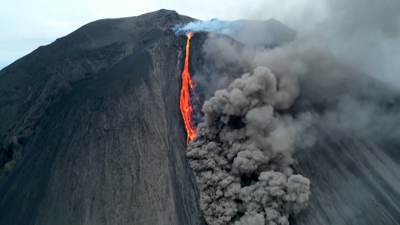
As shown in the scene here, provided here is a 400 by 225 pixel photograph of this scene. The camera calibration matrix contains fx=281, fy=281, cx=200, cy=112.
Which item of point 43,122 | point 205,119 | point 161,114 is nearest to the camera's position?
point 205,119

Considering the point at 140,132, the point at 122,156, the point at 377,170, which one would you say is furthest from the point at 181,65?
the point at 377,170

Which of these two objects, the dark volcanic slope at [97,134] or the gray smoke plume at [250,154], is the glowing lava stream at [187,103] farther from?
the gray smoke plume at [250,154]

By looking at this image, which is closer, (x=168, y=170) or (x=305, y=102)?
(x=168, y=170)

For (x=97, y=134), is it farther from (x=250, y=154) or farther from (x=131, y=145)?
(x=250, y=154)

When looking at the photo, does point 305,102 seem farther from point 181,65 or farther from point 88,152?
point 88,152

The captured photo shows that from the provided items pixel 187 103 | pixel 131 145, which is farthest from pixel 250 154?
pixel 131 145
